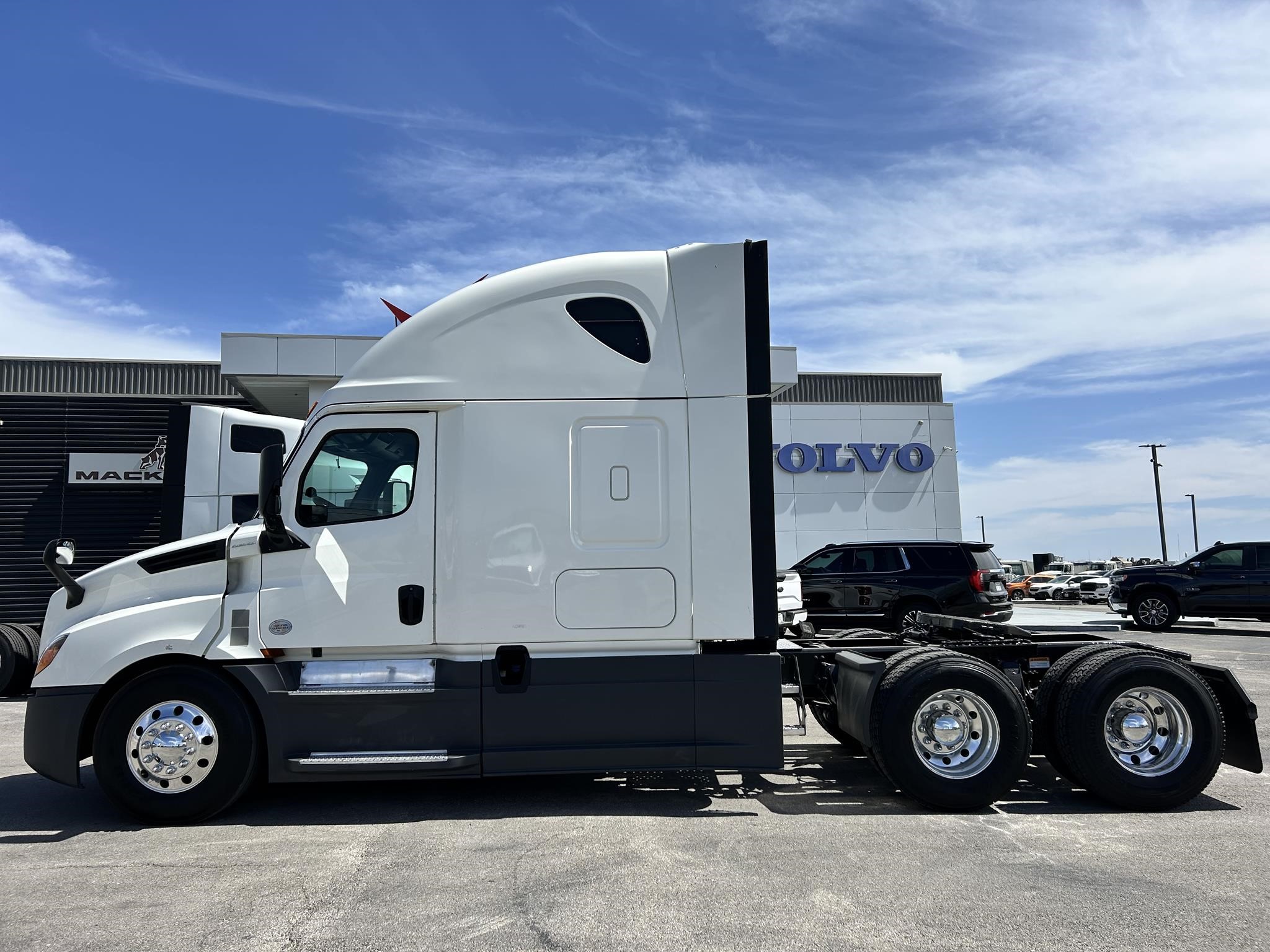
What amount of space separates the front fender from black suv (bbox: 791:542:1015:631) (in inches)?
402

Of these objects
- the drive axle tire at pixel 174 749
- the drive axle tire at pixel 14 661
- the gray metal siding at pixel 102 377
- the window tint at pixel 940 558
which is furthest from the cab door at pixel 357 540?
the gray metal siding at pixel 102 377

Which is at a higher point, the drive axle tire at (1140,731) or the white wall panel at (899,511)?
the white wall panel at (899,511)

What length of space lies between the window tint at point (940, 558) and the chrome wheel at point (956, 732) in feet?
30.3

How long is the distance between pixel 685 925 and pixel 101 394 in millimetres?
15043

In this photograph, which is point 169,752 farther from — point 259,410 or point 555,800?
point 259,410

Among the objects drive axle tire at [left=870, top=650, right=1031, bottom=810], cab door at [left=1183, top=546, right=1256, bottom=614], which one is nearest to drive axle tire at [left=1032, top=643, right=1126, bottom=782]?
drive axle tire at [left=870, top=650, right=1031, bottom=810]

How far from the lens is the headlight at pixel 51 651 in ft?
19.2

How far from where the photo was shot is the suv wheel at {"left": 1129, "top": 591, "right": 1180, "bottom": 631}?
19609 mm

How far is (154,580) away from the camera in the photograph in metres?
6.01

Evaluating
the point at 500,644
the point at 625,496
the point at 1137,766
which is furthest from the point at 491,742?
the point at 1137,766

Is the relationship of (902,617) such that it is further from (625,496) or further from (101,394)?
(101,394)

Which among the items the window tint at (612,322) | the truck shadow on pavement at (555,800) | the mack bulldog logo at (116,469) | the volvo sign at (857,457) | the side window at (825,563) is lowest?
the truck shadow on pavement at (555,800)

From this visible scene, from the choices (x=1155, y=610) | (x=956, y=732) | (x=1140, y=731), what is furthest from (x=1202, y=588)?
(x=956, y=732)

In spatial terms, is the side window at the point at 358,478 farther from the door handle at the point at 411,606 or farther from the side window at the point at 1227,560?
the side window at the point at 1227,560
